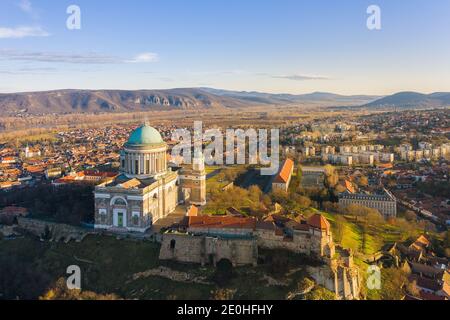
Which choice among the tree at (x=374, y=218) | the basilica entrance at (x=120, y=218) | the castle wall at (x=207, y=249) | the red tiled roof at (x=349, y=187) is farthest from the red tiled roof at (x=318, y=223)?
the red tiled roof at (x=349, y=187)

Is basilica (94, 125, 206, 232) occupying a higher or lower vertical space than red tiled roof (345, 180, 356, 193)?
higher

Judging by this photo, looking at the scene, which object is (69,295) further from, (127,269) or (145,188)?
(145,188)

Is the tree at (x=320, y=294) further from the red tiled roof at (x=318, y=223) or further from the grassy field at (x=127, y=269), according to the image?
the red tiled roof at (x=318, y=223)

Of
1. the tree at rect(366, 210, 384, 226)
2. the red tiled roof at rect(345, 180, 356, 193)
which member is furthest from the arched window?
the red tiled roof at rect(345, 180, 356, 193)

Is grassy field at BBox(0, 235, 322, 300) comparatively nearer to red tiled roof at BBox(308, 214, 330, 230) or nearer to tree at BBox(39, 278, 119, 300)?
tree at BBox(39, 278, 119, 300)

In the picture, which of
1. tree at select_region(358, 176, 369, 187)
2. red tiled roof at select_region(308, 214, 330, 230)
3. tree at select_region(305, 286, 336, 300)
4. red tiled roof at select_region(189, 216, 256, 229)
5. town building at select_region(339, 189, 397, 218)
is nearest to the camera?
tree at select_region(305, 286, 336, 300)
